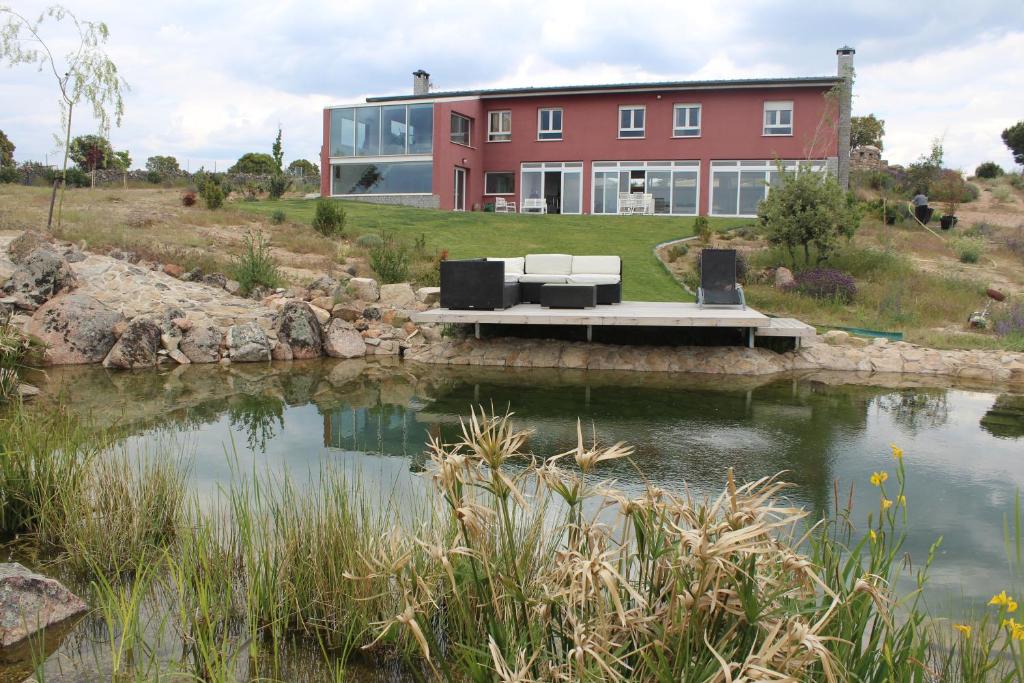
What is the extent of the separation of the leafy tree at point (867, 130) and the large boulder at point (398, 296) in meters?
35.8

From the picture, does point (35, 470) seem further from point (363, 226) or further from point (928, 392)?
point (363, 226)

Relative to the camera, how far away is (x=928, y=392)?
8758 millimetres

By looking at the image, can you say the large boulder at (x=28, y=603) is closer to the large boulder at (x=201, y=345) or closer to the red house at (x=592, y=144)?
the large boulder at (x=201, y=345)

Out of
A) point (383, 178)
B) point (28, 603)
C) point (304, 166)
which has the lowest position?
point (28, 603)

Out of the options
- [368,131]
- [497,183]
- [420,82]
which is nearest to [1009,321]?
[497,183]

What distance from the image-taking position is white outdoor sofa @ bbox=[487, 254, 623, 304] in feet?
38.3

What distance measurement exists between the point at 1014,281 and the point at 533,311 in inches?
414

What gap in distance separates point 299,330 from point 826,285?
343 inches

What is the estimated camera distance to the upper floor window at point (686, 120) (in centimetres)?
2698

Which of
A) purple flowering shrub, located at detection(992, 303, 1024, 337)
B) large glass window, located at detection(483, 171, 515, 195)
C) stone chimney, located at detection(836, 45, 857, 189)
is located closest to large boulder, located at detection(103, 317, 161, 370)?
purple flowering shrub, located at detection(992, 303, 1024, 337)

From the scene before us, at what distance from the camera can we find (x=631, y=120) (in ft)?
90.7

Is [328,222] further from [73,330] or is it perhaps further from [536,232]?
[73,330]

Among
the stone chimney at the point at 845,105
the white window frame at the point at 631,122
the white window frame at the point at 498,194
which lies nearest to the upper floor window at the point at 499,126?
the white window frame at the point at 498,194

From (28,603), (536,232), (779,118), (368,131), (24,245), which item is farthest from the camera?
(368,131)
